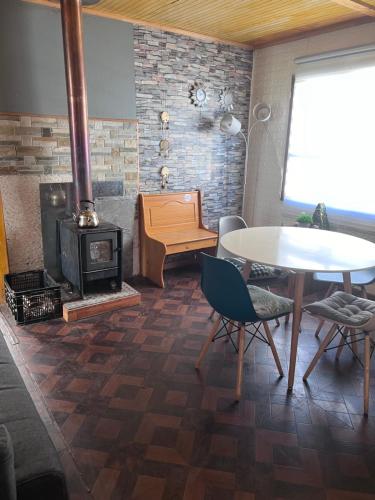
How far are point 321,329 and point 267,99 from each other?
2616mm

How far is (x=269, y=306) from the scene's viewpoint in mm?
2182

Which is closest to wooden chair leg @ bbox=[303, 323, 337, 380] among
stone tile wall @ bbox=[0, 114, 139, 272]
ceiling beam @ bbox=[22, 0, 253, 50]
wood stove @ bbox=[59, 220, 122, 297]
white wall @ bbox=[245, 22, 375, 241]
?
white wall @ bbox=[245, 22, 375, 241]

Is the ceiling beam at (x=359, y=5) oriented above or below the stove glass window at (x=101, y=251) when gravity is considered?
above

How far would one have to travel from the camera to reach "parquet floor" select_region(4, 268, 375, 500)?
158 cm

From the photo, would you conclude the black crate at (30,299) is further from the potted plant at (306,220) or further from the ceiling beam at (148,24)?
the potted plant at (306,220)

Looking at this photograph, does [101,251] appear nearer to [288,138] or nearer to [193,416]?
[193,416]

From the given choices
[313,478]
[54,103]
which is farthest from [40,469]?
[54,103]

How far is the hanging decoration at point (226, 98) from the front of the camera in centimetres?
408

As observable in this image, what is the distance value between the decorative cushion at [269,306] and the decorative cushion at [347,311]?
116 millimetres

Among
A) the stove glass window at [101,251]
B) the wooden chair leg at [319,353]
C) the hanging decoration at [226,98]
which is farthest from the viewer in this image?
the hanging decoration at [226,98]

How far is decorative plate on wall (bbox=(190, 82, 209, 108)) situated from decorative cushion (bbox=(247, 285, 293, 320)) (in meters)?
2.43

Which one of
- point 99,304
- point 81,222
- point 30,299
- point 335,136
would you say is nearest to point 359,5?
point 335,136

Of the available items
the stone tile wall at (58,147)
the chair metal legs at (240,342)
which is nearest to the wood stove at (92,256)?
A: the stone tile wall at (58,147)

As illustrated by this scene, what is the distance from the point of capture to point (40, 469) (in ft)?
3.85
